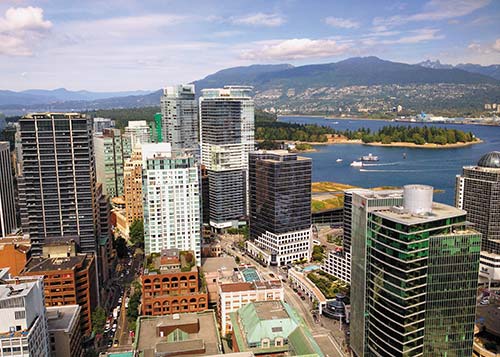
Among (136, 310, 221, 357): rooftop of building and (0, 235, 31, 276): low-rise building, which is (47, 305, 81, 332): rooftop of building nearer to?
(136, 310, 221, 357): rooftop of building

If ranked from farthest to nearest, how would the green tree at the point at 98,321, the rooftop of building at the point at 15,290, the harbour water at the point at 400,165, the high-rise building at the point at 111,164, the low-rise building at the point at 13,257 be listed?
the harbour water at the point at 400,165 → the high-rise building at the point at 111,164 → the low-rise building at the point at 13,257 → the green tree at the point at 98,321 → the rooftop of building at the point at 15,290

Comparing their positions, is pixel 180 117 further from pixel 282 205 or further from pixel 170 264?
pixel 170 264

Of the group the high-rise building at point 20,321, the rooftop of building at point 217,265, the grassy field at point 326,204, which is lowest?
the rooftop of building at point 217,265

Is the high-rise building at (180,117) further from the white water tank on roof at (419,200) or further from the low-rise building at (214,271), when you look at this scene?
the white water tank on roof at (419,200)

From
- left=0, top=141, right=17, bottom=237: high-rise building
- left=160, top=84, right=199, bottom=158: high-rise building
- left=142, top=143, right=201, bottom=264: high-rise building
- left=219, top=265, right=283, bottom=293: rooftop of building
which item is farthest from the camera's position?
left=160, top=84, right=199, bottom=158: high-rise building

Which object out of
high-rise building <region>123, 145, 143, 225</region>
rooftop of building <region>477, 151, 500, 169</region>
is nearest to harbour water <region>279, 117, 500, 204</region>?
rooftop of building <region>477, 151, 500, 169</region>

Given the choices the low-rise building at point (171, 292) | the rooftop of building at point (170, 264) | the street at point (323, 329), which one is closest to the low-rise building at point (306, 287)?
the street at point (323, 329)
